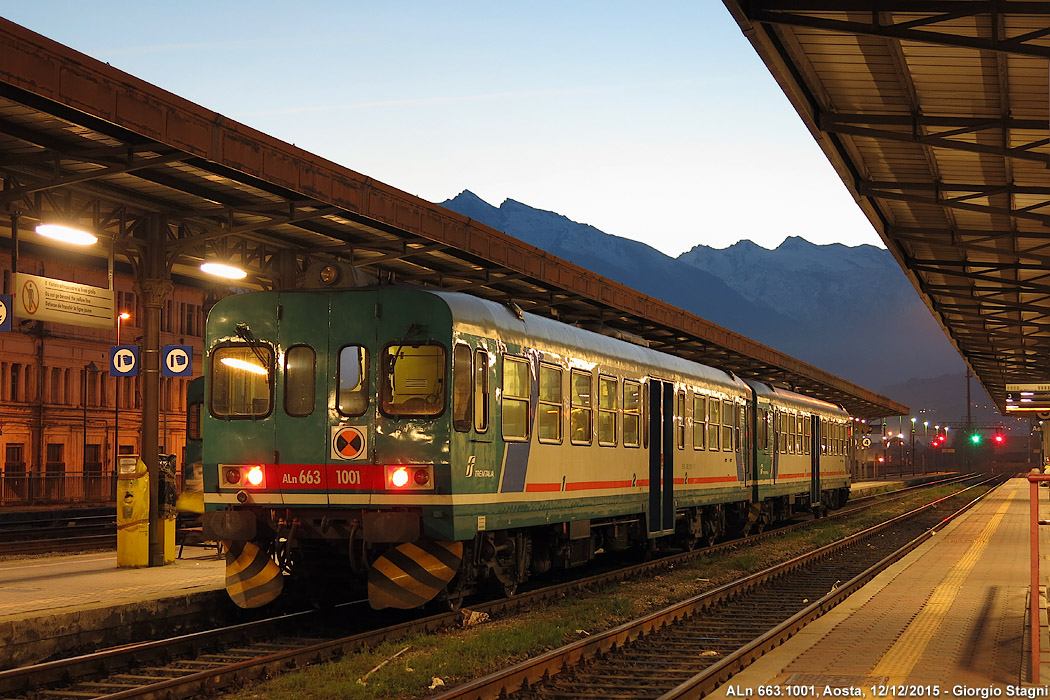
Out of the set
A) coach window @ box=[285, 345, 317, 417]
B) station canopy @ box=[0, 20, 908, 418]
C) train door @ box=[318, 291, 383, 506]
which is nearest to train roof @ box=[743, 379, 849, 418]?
station canopy @ box=[0, 20, 908, 418]

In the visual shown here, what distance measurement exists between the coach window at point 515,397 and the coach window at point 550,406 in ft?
1.30

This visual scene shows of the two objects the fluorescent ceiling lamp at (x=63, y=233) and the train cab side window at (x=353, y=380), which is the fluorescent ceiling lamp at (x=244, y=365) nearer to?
the train cab side window at (x=353, y=380)

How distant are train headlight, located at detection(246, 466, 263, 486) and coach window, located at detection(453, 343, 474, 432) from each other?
7.11 ft

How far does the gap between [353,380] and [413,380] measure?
2.21ft

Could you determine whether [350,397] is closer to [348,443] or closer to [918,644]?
[348,443]

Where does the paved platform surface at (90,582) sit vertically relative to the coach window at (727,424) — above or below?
below

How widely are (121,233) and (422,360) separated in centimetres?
555

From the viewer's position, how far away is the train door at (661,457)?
18969 mm

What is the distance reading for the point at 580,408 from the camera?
52.2 ft

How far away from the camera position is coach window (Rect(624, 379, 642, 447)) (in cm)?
1767

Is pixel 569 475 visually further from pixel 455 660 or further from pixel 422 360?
pixel 455 660

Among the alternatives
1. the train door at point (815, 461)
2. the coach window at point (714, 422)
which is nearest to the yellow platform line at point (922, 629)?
the coach window at point (714, 422)

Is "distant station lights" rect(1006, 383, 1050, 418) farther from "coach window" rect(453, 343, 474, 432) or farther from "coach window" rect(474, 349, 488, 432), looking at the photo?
"coach window" rect(453, 343, 474, 432)

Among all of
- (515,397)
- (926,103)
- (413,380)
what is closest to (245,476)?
(413,380)
